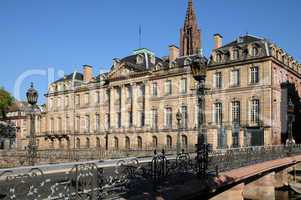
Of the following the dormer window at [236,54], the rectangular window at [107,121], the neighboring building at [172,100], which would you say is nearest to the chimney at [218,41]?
the neighboring building at [172,100]

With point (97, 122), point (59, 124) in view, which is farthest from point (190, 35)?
point (59, 124)

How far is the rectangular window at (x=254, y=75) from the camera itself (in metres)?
41.2

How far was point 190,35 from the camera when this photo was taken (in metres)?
71.8

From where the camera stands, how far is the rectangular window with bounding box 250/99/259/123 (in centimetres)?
4085

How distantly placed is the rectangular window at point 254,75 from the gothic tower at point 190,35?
29168 millimetres

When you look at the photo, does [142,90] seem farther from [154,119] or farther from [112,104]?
[112,104]

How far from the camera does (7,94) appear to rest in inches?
2576

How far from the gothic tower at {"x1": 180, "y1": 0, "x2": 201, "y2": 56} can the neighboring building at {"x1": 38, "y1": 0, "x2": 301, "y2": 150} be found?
21.0 inches

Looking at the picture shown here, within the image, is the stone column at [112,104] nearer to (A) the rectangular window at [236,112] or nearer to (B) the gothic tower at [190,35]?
(B) the gothic tower at [190,35]

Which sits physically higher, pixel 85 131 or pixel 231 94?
pixel 231 94

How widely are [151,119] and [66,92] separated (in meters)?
22.4

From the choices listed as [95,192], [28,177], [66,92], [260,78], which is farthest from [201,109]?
[66,92]

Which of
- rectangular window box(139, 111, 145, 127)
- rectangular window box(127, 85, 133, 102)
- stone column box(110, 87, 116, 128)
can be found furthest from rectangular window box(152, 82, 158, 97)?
stone column box(110, 87, 116, 128)

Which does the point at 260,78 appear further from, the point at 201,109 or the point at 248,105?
the point at 201,109
